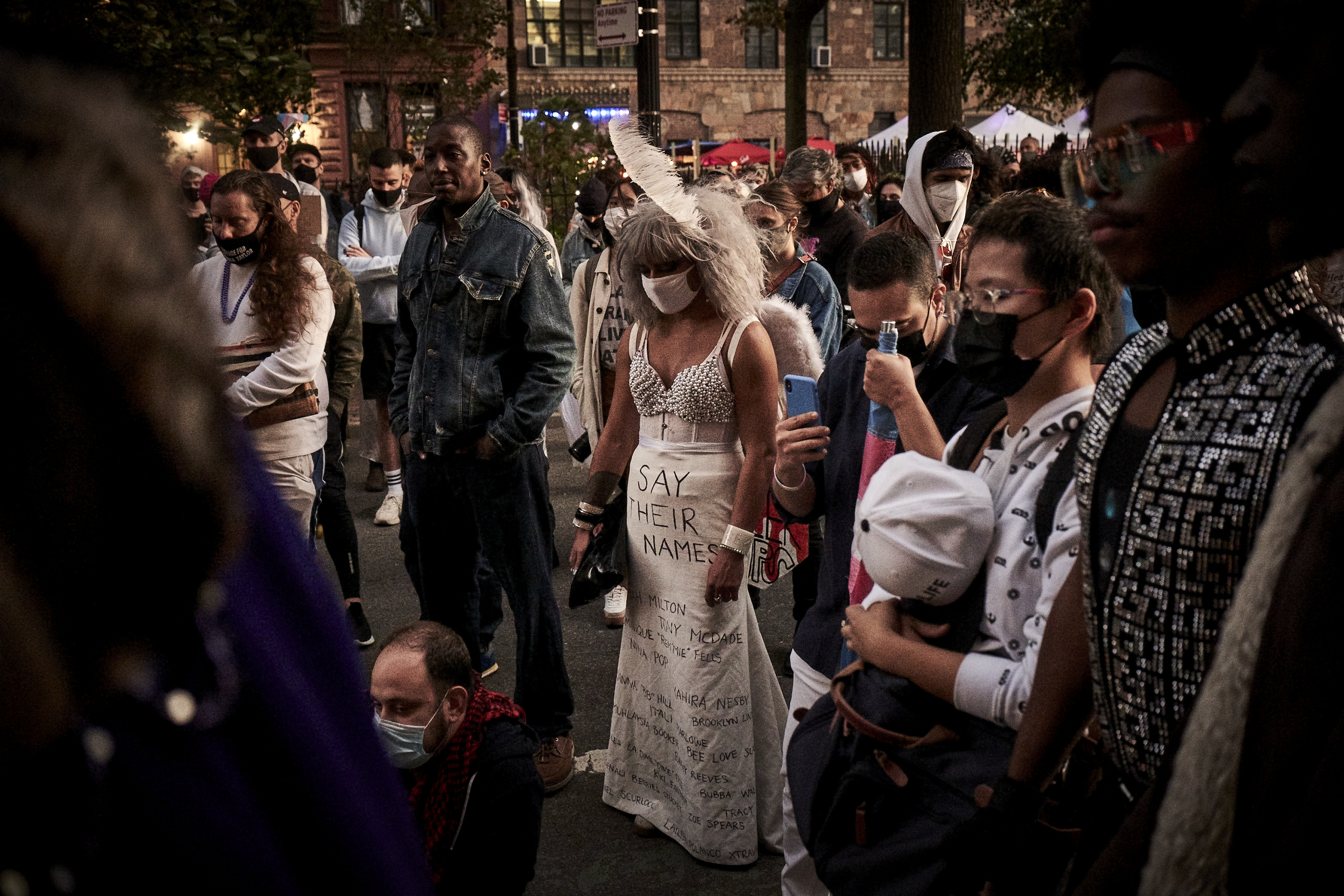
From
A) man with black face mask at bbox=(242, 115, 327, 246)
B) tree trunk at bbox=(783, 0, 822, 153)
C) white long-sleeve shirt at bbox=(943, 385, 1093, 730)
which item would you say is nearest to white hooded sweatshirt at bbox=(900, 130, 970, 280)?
white long-sleeve shirt at bbox=(943, 385, 1093, 730)

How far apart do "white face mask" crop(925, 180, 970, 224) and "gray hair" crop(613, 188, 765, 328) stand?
176 cm

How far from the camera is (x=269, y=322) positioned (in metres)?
4.07

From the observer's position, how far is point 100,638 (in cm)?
77

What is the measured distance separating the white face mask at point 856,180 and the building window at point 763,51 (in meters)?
30.8

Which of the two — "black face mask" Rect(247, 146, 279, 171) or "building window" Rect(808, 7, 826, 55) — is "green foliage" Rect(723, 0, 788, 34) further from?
"building window" Rect(808, 7, 826, 55)

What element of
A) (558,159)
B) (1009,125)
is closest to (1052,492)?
(558,159)

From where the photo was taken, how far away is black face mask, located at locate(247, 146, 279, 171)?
809 centimetres

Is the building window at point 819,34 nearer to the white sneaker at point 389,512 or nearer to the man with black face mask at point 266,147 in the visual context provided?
the man with black face mask at point 266,147

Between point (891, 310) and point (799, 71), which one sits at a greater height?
point (799, 71)

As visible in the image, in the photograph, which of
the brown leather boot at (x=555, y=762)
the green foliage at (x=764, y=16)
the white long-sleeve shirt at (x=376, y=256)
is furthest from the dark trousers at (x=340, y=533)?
the green foliage at (x=764, y=16)

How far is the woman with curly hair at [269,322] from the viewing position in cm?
408

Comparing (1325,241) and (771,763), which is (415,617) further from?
(1325,241)

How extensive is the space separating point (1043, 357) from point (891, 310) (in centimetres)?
87

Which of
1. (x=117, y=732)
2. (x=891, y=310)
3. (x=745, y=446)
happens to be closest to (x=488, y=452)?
(x=745, y=446)
